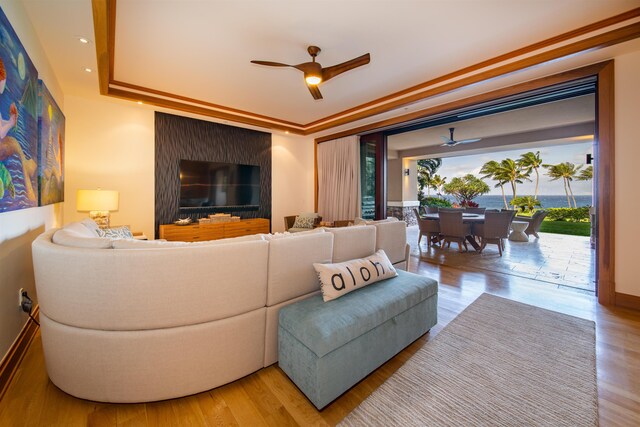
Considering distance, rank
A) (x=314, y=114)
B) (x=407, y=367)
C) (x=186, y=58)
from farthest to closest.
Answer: (x=314, y=114) → (x=186, y=58) → (x=407, y=367)

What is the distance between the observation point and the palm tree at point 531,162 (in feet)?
28.7

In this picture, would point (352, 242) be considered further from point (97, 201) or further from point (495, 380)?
point (97, 201)

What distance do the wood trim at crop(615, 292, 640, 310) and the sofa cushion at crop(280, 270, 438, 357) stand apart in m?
2.28

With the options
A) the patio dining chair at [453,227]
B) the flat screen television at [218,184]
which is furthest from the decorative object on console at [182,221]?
the patio dining chair at [453,227]

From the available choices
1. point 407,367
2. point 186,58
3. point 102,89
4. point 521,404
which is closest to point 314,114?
point 186,58

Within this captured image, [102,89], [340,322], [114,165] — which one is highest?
[102,89]

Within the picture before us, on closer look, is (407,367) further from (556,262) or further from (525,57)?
(556,262)

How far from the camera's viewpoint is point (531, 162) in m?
8.83

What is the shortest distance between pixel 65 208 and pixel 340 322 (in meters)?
4.43

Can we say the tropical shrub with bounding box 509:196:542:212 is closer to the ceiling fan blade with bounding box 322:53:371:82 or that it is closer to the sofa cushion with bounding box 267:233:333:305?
the ceiling fan blade with bounding box 322:53:371:82

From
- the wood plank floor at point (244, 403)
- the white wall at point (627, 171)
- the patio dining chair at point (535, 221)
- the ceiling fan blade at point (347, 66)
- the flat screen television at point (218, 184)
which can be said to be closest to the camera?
the wood plank floor at point (244, 403)

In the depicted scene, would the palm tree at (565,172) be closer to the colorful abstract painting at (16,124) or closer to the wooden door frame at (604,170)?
A: the wooden door frame at (604,170)

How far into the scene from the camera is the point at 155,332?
1.38 metres

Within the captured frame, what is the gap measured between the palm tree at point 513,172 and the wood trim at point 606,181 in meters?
7.35
